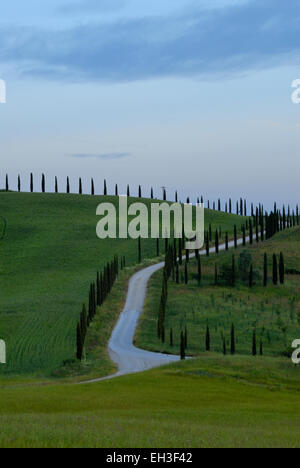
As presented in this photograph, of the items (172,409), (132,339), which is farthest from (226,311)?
(172,409)

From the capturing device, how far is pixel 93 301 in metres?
105

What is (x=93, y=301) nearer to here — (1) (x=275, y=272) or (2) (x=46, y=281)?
(2) (x=46, y=281)

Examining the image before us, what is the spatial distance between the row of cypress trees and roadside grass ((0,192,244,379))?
6.26ft

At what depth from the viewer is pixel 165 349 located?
3529 inches

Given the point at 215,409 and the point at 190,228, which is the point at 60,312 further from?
the point at 190,228

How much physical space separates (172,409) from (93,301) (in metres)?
64.4

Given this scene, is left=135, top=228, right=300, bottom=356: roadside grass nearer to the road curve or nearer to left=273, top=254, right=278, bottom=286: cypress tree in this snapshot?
the road curve

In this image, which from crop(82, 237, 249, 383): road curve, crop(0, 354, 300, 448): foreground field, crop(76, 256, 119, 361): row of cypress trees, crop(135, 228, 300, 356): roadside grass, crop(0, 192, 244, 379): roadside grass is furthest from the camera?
crop(135, 228, 300, 356): roadside grass

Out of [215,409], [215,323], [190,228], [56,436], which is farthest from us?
[190,228]

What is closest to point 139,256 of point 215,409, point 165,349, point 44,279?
point 44,279

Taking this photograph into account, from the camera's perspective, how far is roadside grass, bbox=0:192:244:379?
8488 cm

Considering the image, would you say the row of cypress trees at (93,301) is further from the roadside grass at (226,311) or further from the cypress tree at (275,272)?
the cypress tree at (275,272)

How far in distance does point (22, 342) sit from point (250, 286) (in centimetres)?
5915

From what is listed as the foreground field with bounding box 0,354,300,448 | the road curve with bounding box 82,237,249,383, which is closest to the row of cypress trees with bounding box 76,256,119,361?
the road curve with bounding box 82,237,249,383
